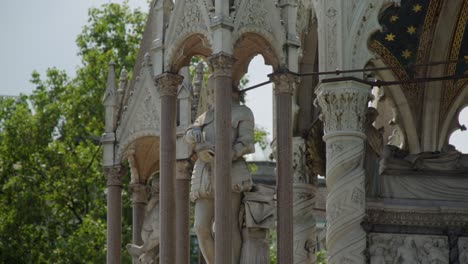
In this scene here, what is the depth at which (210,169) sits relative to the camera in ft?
74.4

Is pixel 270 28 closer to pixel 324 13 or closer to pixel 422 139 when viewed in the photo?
pixel 324 13

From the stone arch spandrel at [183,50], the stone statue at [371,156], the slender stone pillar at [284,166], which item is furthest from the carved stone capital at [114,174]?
the slender stone pillar at [284,166]

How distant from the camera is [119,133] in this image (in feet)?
85.3

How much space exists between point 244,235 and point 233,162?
109 cm

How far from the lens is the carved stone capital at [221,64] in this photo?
21969mm

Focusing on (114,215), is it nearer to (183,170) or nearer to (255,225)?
(183,170)

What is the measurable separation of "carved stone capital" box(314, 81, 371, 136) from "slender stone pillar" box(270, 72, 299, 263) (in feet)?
8.21

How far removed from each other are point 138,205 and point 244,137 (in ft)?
15.9

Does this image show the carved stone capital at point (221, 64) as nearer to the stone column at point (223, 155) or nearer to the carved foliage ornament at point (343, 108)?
the stone column at point (223, 155)

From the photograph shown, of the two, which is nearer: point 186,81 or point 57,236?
point 186,81

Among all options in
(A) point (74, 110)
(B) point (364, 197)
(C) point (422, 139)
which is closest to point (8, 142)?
(A) point (74, 110)

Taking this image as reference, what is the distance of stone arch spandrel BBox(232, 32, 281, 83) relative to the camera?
74.9ft

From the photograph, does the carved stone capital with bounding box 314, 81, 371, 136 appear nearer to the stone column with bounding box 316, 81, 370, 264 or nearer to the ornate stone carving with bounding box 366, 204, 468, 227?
the stone column with bounding box 316, 81, 370, 264

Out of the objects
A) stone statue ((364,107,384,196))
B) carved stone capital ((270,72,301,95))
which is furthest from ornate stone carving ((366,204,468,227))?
carved stone capital ((270,72,301,95))
